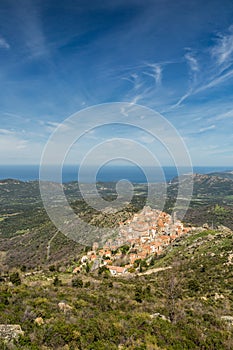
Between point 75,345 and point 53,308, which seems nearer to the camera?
point 75,345

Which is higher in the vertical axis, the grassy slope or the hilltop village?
the grassy slope

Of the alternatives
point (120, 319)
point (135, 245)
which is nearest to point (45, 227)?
point (135, 245)

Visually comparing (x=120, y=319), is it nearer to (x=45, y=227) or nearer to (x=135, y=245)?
(x=135, y=245)

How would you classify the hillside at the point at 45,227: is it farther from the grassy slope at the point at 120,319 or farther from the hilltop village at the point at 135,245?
the grassy slope at the point at 120,319

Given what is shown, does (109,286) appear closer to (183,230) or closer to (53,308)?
(53,308)

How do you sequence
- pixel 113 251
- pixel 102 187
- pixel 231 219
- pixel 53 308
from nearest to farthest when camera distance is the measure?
pixel 53 308 → pixel 113 251 → pixel 231 219 → pixel 102 187

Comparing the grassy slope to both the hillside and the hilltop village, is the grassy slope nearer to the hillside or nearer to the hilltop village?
the hillside

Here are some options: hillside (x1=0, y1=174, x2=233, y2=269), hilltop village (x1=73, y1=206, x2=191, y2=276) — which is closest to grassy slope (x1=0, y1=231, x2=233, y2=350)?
hillside (x1=0, y1=174, x2=233, y2=269)

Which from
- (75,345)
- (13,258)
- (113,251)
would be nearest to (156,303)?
(75,345)
